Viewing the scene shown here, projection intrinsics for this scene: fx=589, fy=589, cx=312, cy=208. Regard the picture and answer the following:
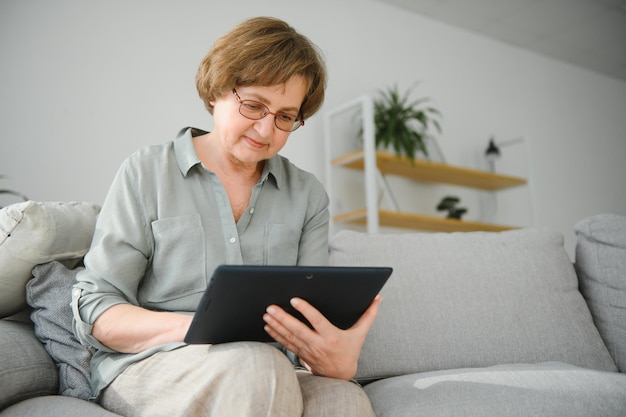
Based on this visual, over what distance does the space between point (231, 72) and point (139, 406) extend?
66 centimetres

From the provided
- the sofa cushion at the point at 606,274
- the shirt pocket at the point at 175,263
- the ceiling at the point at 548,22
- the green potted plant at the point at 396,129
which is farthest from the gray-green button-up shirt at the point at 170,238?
the ceiling at the point at 548,22

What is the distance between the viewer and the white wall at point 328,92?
9.36 feet

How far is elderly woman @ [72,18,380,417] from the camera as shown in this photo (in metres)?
0.91

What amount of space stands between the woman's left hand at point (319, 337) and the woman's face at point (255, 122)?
1.35ft

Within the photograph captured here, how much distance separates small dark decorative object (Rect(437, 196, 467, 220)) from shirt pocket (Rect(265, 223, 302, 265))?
9.35ft

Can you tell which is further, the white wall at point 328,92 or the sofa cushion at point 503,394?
the white wall at point 328,92

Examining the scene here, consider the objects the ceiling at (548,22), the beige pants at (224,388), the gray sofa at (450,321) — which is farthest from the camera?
the ceiling at (548,22)

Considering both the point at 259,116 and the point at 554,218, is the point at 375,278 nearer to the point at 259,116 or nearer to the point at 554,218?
the point at 259,116

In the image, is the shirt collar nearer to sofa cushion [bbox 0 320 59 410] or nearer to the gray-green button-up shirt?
the gray-green button-up shirt

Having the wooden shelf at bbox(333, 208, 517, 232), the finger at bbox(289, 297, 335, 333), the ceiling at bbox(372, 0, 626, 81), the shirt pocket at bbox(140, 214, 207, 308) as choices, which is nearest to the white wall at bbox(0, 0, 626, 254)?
the ceiling at bbox(372, 0, 626, 81)

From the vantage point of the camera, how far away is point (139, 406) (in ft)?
3.22

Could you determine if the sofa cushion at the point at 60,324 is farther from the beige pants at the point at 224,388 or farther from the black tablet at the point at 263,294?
the black tablet at the point at 263,294

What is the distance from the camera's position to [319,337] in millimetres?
1035

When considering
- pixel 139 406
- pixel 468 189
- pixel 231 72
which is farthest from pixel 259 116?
pixel 468 189
